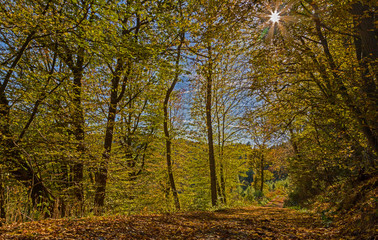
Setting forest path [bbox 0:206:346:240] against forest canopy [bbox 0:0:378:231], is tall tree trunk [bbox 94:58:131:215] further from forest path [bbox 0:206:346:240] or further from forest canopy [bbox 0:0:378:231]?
forest path [bbox 0:206:346:240]

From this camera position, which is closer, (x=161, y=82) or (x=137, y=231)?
(x=137, y=231)

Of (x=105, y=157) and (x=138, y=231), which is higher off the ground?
(x=105, y=157)

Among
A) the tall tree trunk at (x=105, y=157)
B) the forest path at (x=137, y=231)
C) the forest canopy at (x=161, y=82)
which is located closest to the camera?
the forest path at (x=137, y=231)

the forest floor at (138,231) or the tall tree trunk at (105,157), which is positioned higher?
the tall tree trunk at (105,157)

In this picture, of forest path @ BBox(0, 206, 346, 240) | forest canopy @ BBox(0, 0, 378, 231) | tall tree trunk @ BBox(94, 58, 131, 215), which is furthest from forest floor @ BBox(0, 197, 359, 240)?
tall tree trunk @ BBox(94, 58, 131, 215)

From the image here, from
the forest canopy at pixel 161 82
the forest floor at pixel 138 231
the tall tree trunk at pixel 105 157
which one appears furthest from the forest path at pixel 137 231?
Answer: the tall tree trunk at pixel 105 157

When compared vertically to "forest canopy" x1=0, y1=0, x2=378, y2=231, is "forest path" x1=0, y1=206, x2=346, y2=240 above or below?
below

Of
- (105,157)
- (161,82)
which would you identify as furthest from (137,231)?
(161,82)

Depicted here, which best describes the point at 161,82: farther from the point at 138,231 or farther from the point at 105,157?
the point at 138,231

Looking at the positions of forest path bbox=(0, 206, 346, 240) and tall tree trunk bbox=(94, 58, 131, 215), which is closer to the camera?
forest path bbox=(0, 206, 346, 240)

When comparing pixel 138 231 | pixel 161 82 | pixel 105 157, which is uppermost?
pixel 161 82

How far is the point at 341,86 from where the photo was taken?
4133 millimetres

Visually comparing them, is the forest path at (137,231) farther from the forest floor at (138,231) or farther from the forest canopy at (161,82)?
the forest canopy at (161,82)

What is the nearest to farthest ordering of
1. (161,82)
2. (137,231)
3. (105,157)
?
(137,231) < (105,157) < (161,82)
